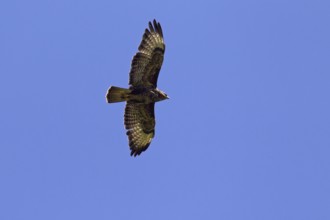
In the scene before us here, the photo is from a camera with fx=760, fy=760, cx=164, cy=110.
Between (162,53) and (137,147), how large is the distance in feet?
9.64

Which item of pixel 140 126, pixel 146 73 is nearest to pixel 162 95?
pixel 146 73

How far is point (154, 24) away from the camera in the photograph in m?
20.8

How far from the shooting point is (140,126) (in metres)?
Result: 21.8

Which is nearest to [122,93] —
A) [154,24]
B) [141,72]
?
[141,72]

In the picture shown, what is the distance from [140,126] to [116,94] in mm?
1915

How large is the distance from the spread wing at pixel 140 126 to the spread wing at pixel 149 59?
3.22 feet

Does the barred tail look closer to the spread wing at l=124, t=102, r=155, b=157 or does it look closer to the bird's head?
the bird's head

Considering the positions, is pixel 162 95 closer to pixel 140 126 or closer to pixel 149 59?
pixel 149 59

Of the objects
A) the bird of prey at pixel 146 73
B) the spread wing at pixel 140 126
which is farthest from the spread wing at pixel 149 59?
the spread wing at pixel 140 126

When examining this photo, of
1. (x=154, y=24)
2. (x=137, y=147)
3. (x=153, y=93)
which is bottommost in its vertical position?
(x=137, y=147)

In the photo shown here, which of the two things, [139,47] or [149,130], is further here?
[149,130]

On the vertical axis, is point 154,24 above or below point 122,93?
above

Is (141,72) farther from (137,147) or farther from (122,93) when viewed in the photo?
(137,147)

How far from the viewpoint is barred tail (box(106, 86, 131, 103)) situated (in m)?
20.0
